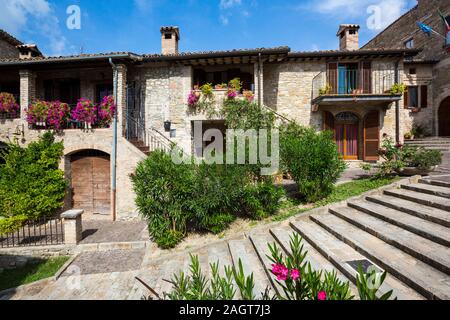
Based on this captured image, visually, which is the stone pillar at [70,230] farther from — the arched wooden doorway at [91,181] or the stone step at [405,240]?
the stone step at [405,240]

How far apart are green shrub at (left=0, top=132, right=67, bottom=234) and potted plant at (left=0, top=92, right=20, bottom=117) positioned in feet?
6.23

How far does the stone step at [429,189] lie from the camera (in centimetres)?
526

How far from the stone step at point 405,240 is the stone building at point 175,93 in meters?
6.80

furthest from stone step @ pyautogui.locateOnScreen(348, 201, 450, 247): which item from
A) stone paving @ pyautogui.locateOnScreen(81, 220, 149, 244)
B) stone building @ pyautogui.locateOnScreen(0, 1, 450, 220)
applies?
stone building @ pyautogui.locateOnScreen(0, 1, 450, 220)

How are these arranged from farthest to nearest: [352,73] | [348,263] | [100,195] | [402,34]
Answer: [402,34]
[352,73]
[100,195]
[348,263]

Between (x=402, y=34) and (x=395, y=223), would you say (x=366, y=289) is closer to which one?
(x=395, y=223)

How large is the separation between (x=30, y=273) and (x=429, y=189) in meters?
10.9

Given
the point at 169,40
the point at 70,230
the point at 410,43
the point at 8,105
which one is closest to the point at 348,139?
the point at 410,43

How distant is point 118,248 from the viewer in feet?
21.6

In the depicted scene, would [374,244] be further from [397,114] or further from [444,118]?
[444,118]

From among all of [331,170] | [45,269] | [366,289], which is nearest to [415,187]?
[331,170]

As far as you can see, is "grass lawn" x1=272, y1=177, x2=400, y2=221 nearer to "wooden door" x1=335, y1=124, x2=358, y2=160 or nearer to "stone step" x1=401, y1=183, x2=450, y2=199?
"stone step" x1=401, y1=183, x2=450, y2=199

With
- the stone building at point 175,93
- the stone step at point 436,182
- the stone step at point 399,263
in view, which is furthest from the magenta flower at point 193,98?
the stone step at point 436,182

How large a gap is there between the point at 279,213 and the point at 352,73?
9.77 meters
